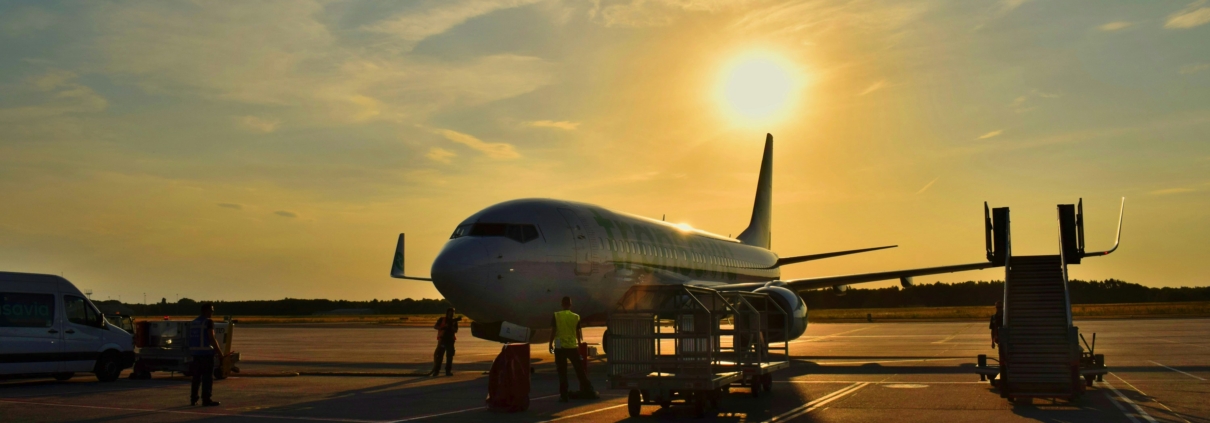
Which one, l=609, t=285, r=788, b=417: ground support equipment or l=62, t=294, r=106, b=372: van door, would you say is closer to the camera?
l=609, t=285, r=788, b=417: ground support equipment

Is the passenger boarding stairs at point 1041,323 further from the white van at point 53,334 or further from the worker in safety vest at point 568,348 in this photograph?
the white van at point 53,334

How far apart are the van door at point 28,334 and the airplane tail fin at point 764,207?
29.3m

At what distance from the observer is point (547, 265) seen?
64.6 feet

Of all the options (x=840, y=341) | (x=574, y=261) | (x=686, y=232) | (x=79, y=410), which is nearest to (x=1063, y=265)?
(x=574, y=261)

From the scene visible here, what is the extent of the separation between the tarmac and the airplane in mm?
1421

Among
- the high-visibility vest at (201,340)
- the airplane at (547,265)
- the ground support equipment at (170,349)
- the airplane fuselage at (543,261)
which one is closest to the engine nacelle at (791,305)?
the airplane at (547,265)

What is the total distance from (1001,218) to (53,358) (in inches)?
740

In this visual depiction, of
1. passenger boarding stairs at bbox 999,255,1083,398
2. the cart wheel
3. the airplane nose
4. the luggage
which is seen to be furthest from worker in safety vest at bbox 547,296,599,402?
passenger boarding stairs at bbox 999,255,1083,398

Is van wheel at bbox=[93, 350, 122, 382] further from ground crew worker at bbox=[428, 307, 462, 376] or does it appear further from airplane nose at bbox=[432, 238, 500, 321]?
airplane nose at bbox=[432, 238, 500, 321]

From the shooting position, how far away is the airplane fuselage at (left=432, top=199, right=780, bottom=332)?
60.7ft

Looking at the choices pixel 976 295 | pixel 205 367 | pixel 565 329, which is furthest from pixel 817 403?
pixel 976 295

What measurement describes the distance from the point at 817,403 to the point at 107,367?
1462 cm

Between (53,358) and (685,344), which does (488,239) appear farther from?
(53,358)

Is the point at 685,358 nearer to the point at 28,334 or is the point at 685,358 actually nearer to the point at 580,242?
the point at 580,242
